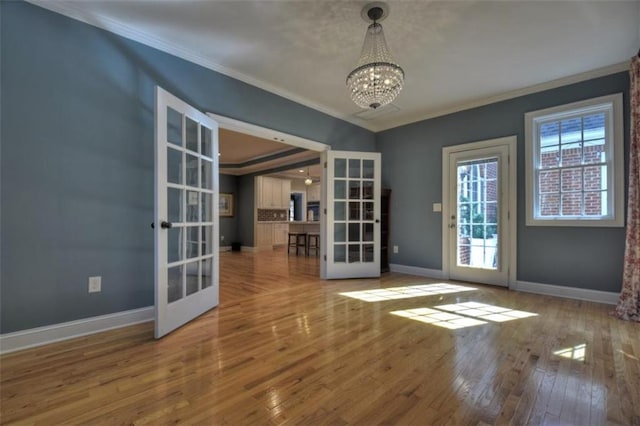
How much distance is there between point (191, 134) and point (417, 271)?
392 cm

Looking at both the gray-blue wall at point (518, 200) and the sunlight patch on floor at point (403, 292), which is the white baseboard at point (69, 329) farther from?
the gray-blue wall at point (518, 200)

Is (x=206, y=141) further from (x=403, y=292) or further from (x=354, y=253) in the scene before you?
(x=403, y=292)

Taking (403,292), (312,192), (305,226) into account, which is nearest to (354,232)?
(403,292)

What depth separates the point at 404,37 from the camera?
266 centimetres

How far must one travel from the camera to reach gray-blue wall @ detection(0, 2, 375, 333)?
2055mm

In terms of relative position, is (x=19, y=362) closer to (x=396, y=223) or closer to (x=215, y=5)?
(x=215, y=5)

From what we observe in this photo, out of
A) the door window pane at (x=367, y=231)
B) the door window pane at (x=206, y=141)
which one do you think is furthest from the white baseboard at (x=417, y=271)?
the door window pane at (x=206, y=141)

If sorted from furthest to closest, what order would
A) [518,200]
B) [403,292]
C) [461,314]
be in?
[518,200]
[403,292]
[461,314]

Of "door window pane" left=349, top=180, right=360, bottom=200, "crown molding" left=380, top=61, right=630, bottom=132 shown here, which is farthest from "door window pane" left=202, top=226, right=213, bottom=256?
"crown molding" left=380, top=61, right=630, bottom=132

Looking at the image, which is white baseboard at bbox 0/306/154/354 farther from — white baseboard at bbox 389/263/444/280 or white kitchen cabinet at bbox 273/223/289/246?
white kitchen cabinet at bbox 273/223/289/246

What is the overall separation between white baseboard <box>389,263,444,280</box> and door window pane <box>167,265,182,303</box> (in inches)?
143

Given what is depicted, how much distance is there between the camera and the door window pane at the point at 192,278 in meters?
2.63

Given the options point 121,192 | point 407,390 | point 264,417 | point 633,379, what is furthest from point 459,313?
point 121,192

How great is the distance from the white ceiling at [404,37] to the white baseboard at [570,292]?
8.18ft
